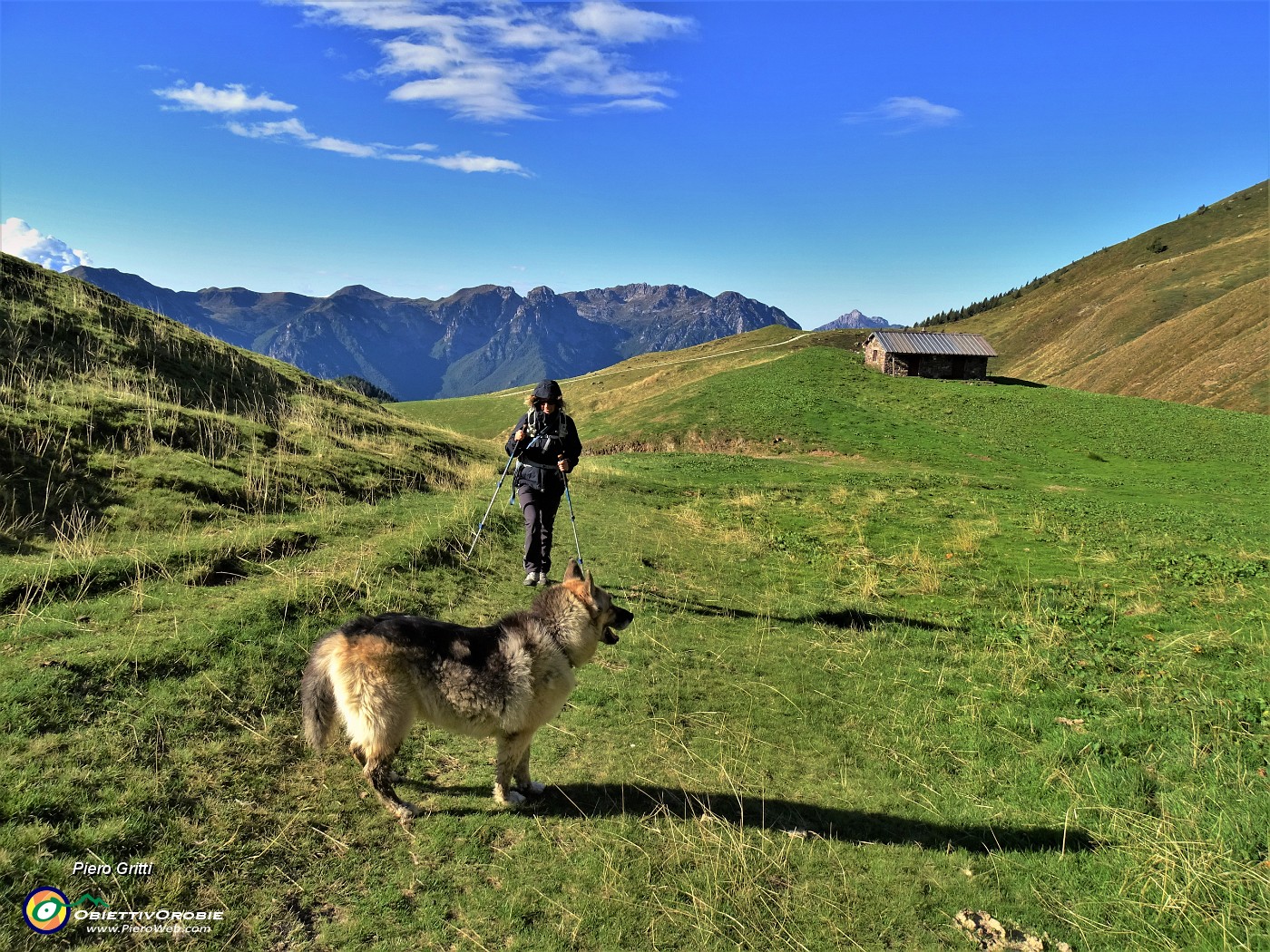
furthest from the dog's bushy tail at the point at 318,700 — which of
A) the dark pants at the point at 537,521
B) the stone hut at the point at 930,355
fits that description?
the stone hut at the point at 930,355

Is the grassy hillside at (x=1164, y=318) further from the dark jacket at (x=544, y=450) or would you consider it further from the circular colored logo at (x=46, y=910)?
the circular colored logo at (x=46, y=910)

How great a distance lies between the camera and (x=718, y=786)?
6.50 m

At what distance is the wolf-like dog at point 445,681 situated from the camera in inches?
203

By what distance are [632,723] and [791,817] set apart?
232 cm

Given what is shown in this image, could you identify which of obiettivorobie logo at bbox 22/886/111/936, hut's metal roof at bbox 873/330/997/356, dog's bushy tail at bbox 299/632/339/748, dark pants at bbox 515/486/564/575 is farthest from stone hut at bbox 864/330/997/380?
obiettivorobie logo at bbox 22/886/111/936

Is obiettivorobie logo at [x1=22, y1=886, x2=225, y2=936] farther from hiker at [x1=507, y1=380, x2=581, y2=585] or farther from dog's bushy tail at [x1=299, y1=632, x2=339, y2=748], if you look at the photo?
hiker at [x1=507, y1=380, x2=581, y2=585]

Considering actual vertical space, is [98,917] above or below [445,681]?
below

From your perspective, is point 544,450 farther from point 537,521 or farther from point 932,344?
point 932,344

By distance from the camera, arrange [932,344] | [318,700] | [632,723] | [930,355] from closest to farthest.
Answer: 1. [318,700]
2. [632,723]
3. [930,355]
4. [932,344]

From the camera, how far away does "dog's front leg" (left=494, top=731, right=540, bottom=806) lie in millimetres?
5809

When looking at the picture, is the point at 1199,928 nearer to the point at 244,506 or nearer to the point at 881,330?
the point at 244,506

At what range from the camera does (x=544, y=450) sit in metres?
10.9

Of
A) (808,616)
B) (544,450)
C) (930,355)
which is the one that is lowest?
(808,616)

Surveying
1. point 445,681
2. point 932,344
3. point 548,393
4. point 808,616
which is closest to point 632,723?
point 445,681
